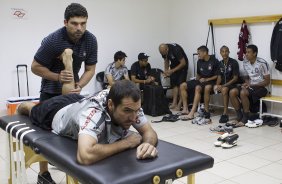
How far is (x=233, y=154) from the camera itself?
3682mm

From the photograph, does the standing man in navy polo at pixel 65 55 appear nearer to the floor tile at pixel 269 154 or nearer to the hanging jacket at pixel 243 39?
the floor tile at pixel 269 154

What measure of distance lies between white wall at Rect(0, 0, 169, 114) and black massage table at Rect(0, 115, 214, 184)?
3.76 m

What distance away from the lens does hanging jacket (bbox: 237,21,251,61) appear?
5.45 metres

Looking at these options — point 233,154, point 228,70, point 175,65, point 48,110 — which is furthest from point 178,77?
point 48,110

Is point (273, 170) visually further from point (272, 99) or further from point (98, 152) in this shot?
point (98, 152)

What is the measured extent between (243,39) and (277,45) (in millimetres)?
601

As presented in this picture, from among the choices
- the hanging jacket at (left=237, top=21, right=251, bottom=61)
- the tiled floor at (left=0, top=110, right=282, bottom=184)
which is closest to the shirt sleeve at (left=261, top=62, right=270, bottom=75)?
the hanging jacket at (left=237, top=21, right=251, bottom=61)

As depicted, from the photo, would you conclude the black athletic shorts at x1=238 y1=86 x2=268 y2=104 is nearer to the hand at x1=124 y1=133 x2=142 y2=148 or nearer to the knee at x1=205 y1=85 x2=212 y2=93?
the knee at x1=205 y1=85 x2=212 y2=93

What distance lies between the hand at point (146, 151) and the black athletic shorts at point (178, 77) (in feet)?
14.3

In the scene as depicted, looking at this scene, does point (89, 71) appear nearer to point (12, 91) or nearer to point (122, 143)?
point (122, 143)

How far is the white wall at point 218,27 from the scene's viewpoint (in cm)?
527

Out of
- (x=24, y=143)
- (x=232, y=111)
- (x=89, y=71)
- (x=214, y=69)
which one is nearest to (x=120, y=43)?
(x=214, y=69)

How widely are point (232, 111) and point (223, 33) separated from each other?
54.3 inches

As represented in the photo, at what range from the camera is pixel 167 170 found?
1608 mm
